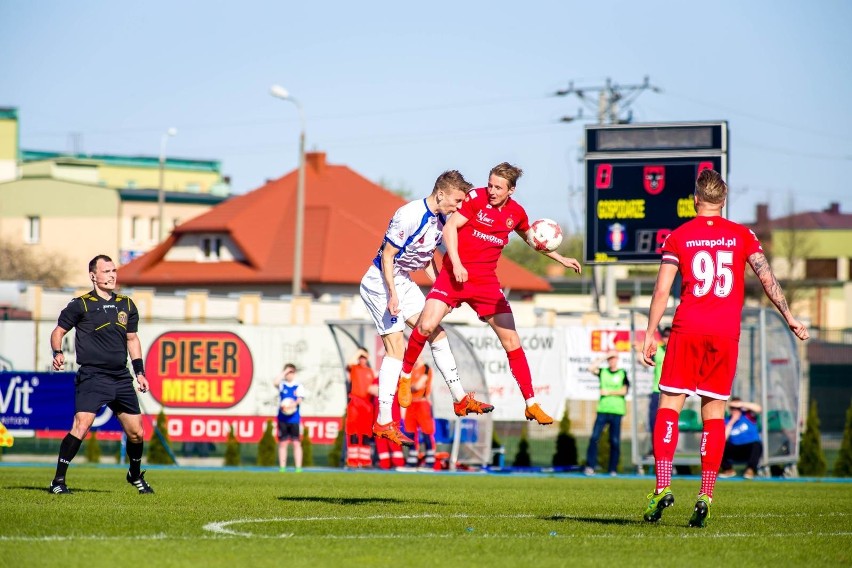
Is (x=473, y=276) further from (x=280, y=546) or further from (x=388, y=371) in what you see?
(x=280, y=546)

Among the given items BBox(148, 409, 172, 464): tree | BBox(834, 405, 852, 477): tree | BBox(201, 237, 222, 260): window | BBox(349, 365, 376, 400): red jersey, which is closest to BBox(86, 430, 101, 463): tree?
BBox(148, 409, 172, 464): tree

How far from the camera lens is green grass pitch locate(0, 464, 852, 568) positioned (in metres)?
6.92

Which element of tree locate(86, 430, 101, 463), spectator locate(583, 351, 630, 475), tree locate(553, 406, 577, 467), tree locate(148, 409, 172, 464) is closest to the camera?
spectator locate(583, 351, 630, 475)

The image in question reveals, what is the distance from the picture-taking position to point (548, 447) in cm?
3219

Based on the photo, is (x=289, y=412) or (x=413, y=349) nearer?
(x=413, y=349)

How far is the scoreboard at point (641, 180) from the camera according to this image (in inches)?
793

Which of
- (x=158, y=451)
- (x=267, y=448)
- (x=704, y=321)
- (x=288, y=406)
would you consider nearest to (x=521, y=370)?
(x=704, y=321)

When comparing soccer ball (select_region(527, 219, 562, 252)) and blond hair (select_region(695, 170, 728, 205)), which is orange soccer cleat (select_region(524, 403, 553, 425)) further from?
blond hair (select_region(695, 170, 728, 205))

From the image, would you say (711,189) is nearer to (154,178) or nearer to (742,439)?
(742,439)

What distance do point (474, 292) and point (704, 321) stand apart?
2.37m

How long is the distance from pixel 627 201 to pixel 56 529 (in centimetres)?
1379

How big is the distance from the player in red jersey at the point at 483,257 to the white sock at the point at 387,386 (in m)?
0.47

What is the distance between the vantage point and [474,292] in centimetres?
1055

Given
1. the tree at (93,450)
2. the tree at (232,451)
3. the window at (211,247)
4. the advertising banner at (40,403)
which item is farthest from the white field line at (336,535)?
the window at (211,247)
